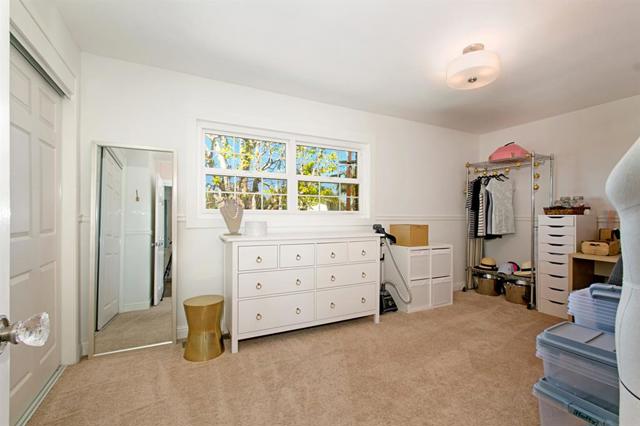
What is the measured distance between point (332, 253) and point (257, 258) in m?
0.75

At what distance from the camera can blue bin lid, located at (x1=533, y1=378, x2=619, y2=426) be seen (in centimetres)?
104

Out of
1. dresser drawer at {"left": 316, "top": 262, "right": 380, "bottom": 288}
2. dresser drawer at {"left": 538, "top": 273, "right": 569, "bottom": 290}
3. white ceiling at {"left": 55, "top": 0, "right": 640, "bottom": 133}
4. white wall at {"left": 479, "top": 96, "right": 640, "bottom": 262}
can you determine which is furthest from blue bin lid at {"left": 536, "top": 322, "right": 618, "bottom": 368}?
white wall at {"left": 479, "top": 96, "right": 640, "bottom": 262}

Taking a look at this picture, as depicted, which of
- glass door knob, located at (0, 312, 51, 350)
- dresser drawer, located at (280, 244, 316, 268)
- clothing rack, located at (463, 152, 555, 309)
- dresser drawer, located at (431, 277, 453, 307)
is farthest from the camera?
clothing rack, located at (463, 152, 555, 309)

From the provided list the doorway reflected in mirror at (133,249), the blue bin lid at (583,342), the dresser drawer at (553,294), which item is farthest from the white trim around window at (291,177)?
the blue bin lid at (583,342)

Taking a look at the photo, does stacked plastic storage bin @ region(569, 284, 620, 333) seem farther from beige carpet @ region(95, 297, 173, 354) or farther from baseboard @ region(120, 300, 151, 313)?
baseboard @ region(120, 300, 151, 313)

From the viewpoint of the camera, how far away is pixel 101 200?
2.44m

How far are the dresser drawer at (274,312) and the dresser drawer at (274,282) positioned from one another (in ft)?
0.21

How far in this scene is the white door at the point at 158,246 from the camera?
2617mm

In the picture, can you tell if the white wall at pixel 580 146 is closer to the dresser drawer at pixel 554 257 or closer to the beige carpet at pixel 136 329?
the dresser drawer at pixel 554 257

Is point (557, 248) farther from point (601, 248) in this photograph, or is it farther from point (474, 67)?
point (474, 67)

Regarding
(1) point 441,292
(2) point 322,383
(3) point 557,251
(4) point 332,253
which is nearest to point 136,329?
(2) point 322,383

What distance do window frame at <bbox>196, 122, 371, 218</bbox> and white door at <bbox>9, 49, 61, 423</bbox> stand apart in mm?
1087

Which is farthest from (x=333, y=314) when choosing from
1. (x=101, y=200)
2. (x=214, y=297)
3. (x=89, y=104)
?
(x=89, y=104)

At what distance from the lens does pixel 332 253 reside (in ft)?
9.48
